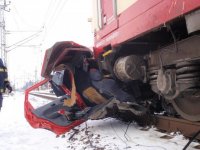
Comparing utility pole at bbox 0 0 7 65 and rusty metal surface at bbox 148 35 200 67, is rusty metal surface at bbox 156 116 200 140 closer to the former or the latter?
rusty metal surface at bbox 148 35 200 67

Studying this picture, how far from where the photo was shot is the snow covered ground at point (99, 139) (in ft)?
14.1

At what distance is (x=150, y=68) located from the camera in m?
4.66

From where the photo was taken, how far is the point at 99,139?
16.4 feet

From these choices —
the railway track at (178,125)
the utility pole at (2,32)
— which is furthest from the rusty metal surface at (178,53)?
the utility pole at (2,32)

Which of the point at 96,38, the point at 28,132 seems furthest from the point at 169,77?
the point at 28,132

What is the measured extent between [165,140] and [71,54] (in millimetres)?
2238

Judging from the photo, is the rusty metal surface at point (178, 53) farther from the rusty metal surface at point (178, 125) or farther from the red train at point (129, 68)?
the rusty metal surface at point (178, 125)

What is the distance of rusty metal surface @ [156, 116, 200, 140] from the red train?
15cm

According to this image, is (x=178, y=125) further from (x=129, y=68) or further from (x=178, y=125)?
(x=129, y=68)

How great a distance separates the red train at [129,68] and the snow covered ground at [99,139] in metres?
0.26

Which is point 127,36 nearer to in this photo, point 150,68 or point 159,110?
point 150,68

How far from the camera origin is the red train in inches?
143

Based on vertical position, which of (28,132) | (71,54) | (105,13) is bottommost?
(28,132)

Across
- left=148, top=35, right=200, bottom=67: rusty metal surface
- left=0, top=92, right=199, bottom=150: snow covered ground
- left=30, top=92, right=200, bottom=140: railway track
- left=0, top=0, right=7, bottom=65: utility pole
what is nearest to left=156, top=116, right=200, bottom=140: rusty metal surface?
left=30, top=92, right=200, bottom=140: railway track
